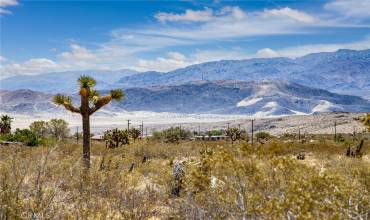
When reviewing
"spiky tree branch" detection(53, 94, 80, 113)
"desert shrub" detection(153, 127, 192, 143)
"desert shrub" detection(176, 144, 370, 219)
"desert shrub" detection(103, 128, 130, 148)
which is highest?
"spiky tree branch" detection(53, 94, 80, 113)

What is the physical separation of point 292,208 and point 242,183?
1.32m

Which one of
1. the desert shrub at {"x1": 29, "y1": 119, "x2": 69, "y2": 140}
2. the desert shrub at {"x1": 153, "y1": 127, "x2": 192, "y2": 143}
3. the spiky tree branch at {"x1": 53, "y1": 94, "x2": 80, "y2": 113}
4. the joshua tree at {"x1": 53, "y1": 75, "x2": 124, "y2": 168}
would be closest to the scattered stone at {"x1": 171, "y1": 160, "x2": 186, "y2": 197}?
the joshua tree at {"x1": 53, "y1": 75, "x2": 124, "y2": 168}

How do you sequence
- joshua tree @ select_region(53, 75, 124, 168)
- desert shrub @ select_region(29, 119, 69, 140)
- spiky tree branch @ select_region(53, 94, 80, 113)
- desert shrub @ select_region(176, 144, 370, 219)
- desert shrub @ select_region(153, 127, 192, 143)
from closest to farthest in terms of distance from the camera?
desert shrub @ select_region(176, 144, 370, 219) → spiky tree branch @ select_region(53, 94, 80, 113) → joshua tree @ select_region(53, 75, 124, 168) → desert shrub @ select_region(153, 127, 192, 143) → desert shrub @ select_region(29, 119, 69, 140)

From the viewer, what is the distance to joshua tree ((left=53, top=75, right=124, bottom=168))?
22234mm

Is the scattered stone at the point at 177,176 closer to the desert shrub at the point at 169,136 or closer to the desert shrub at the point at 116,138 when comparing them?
the desert shrub at the point at 116,138

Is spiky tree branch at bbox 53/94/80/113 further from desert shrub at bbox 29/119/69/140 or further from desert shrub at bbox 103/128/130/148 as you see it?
desert shrub at bbox 29/119/69/140

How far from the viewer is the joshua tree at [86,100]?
72.9ft

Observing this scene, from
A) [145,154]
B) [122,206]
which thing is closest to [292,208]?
[122,206]

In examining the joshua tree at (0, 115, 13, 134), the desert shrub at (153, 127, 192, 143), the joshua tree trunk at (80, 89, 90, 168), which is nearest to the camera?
the joshua tree trunk at (80, 89, 90, 168)

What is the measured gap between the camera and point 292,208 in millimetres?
6297

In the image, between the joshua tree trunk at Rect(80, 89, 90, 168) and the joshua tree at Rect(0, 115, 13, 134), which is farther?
the joshua tree at Rect(0, 115, 13, 134)

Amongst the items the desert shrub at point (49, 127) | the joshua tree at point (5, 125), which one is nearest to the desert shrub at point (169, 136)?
the desert shrub at point (49, 127)

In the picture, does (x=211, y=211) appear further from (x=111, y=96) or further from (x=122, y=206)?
(x=111, y=96)

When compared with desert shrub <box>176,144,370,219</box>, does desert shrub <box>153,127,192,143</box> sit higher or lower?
lower
